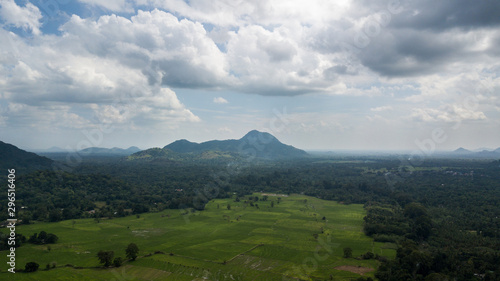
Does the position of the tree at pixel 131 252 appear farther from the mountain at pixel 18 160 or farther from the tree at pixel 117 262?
the mountain at pixel 18 160

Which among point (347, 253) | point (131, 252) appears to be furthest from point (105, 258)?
point (347, 253)

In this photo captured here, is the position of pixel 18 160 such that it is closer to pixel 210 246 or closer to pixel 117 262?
pixel 117 262

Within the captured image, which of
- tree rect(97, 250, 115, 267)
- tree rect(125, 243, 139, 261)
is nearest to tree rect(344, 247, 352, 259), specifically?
tree rect(125, 243, 139, 261)

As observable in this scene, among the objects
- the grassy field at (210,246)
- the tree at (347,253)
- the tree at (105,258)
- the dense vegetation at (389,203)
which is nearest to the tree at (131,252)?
the grassy field at (210,246)

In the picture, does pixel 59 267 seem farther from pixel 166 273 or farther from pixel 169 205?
pixel 169 205

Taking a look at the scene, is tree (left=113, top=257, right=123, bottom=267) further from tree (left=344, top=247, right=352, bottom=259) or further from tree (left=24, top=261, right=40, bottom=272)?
tree (left=344, top=247, right=352, bottom=259)

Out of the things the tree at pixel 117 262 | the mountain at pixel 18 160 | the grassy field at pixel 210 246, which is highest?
the mountain at pixel 18 160

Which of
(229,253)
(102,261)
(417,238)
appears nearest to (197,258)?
(229,253)
